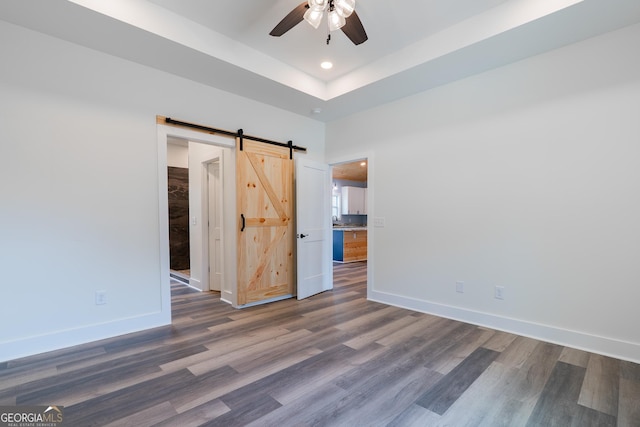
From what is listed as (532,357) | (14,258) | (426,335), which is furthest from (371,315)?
(14,258)

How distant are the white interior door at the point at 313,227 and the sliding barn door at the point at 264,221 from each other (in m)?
0.20

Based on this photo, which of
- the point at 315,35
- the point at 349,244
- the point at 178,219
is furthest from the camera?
the point at 349,244

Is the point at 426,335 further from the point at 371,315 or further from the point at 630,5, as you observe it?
the point at 630,5

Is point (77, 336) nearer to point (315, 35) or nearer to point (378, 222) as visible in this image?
point (378, 222)

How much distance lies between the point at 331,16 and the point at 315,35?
2.53ft

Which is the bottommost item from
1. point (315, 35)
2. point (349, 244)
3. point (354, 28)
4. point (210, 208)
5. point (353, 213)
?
point (349, 244)

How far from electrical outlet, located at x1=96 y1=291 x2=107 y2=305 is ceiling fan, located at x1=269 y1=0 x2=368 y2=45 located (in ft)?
9.52

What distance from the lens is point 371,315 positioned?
3.58m

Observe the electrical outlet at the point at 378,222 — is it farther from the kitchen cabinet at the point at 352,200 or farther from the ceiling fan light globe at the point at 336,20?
the kitchen cabinet at the point at 352,200

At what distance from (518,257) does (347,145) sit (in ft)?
9.03

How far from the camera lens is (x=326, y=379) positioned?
216 cm

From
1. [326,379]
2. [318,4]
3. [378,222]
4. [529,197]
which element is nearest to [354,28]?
Result: [318,4]

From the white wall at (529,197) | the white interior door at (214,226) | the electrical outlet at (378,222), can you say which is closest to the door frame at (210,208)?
the white interior door at (214,226)

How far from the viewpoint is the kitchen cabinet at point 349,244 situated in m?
7.54
